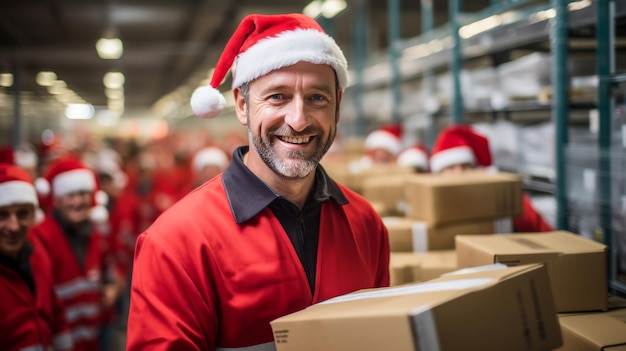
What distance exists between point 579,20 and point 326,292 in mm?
2236

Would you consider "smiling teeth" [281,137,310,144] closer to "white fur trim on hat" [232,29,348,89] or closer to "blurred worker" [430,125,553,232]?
"white fur trim on hat" [232,29,348,89]

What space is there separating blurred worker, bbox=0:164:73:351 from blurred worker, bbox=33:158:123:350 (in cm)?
51

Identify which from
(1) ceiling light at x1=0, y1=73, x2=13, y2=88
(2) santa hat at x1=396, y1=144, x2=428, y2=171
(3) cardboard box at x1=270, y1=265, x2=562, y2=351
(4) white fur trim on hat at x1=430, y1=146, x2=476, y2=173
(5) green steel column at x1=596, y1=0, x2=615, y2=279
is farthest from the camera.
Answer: (1) ceiling light at x1=0, y1=73, x2=13, y2=88

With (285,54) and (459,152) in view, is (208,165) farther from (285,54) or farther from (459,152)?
(285,54)

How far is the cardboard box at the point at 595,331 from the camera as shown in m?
1.83

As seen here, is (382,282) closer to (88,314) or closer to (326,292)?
(326,292)

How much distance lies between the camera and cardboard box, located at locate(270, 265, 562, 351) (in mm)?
1299

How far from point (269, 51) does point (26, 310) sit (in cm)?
212

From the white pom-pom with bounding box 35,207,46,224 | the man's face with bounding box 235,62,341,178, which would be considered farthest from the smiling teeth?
the white pom-pom with bounding box 35,207,46,224

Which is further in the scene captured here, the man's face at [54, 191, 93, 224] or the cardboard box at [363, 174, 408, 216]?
the man's face at [54, 191, 93, 224]

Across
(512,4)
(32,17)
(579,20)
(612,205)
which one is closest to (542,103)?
(512,4)

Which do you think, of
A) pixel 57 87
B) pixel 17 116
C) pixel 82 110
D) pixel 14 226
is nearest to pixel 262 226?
pixel 14 226

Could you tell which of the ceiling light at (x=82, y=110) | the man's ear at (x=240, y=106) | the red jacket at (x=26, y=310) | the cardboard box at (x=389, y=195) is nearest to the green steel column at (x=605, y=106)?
the cardboard box at (x=389, y=195)

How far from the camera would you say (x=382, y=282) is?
220 centimetres
